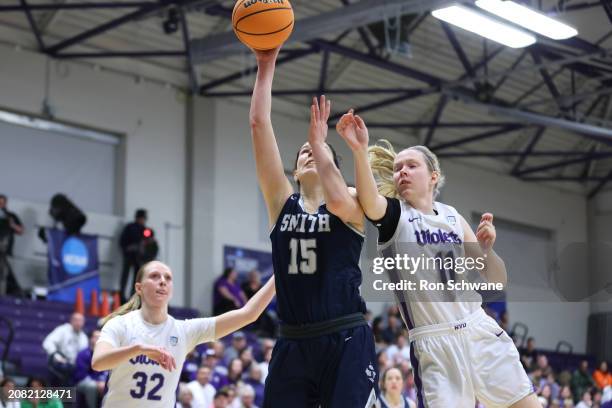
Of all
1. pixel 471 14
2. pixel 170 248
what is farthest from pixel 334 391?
pixel 170 248

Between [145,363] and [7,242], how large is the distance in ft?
39.6

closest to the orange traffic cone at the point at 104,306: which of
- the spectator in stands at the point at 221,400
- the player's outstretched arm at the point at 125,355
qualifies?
the spectator in stands at the point at 221,400

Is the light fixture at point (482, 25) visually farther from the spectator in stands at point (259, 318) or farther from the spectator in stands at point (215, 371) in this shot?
the spectator in stands at point (259, 318)

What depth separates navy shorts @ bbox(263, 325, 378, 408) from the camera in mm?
5023

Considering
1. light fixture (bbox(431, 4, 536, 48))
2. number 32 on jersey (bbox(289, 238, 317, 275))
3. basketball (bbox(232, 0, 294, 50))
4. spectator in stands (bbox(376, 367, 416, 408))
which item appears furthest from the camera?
light fixture (bbox(431, 4, 536, 48))

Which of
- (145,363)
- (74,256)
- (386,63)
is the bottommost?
(145,363)

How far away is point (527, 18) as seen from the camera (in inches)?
593

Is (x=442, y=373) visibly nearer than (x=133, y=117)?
Yes

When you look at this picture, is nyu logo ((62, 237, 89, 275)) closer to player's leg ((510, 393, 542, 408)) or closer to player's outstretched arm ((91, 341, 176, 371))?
player's outstretched arm ((91, 341, 176, 371))

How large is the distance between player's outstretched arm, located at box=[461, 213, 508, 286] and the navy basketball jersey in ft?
3.07

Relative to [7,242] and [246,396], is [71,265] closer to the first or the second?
[7,242]

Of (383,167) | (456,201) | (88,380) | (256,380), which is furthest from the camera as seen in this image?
(456,201)

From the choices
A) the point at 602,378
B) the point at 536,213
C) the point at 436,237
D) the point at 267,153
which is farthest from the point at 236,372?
the point at 536,213

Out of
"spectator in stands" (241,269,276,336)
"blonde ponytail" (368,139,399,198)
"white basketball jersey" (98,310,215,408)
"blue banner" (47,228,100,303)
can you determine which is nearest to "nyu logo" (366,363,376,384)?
"blonde ponytail" (368,139,399,198)
